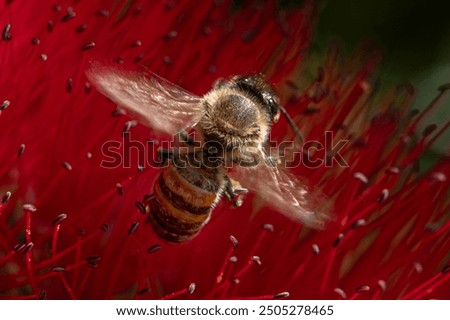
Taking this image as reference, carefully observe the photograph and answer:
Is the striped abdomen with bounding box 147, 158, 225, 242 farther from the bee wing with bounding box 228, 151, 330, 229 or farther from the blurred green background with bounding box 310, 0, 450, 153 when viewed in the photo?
the blurred green background with bounding box 310, 0, 450, 153

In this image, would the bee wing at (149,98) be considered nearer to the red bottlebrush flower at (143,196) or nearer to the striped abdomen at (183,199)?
the striped abdomen at (183,199)

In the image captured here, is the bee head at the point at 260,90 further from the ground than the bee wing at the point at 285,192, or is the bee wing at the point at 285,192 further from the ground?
the bee head at the point at 260,90

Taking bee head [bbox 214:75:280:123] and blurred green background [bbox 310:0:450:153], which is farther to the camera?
blurred green background [bbox 310:0:450:153]

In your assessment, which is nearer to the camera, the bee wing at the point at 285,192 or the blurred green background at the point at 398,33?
the bee wing at the point at 285,192

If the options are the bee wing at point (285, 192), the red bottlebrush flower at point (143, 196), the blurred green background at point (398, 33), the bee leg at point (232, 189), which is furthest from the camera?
the blurred green background at point (398, 33)

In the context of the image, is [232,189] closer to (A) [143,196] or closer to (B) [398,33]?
(A) [143,196]

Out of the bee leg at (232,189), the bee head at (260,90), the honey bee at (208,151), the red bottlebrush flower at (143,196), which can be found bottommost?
the red bottlebrush flower at (143,196)

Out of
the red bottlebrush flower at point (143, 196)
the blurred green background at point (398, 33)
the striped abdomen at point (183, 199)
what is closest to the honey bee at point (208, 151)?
the striped abdomen at point (183, 199)

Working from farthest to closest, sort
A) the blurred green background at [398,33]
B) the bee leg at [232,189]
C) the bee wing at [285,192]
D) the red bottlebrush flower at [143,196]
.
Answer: the blurred green background at [398,33]
the red bottlebrush flower at [143,196]
the bee leg at [232,189]
the bee wing at [285,192]

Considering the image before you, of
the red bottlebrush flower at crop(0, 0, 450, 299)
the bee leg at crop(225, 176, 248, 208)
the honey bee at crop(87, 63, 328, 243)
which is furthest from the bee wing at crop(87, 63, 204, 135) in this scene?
the red bottlebrush flower at crop(0, 0, 450, 299)
